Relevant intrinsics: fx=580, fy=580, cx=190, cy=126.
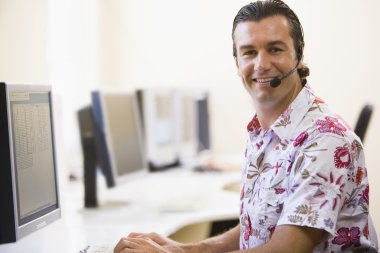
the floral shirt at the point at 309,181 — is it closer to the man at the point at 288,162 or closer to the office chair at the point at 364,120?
the man at the point at 288,162

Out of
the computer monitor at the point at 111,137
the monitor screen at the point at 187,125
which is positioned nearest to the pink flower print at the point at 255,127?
the computer monitor at the point at 111,137

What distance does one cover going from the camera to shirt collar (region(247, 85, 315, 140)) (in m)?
1.43

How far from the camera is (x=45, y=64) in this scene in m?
2.39

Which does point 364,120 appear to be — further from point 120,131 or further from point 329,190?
point 329,190

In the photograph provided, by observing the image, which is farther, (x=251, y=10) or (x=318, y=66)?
(x=318, y=66)

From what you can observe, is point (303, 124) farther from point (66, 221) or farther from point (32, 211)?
point (66, 221)

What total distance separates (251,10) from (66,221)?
108cm

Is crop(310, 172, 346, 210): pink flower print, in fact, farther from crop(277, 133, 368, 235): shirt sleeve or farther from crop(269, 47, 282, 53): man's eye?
crop(269, 47, 282, 53): man's eye

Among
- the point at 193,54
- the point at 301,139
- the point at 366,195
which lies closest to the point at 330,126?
the point at 301,139

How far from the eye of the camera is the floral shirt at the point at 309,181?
4.17ft

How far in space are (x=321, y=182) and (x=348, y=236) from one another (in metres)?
0.18

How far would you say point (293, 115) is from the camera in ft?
4.74

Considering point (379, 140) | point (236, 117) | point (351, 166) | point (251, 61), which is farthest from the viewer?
point (236, 117)

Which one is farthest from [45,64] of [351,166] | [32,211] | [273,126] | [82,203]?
[351,166]
